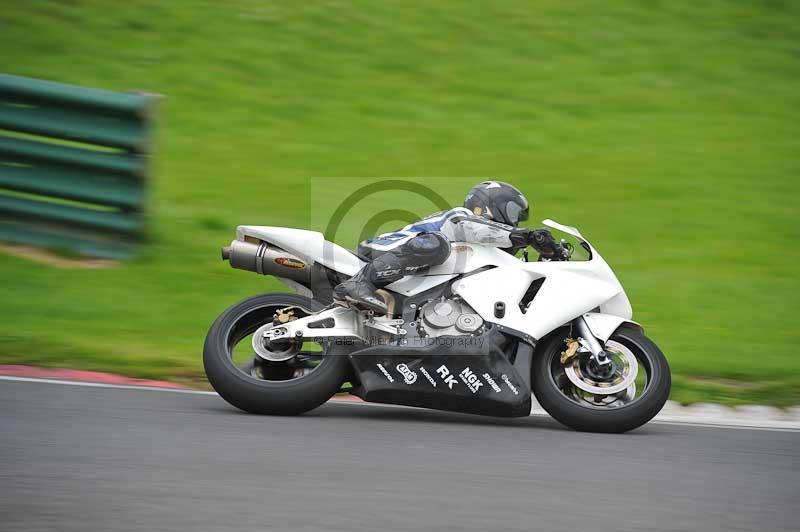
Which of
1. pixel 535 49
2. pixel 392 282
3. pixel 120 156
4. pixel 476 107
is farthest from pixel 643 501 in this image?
pixel 535 49

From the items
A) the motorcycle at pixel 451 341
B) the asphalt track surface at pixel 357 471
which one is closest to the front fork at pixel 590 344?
the motorcycle at pixel 451 341

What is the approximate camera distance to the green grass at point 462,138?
848 cm

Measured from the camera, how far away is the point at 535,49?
45.6 feet

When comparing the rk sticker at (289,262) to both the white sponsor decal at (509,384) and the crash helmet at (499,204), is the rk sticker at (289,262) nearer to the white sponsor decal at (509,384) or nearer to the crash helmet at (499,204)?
the crash helmet at (499,204)

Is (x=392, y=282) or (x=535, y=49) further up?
(x=535, y=49)

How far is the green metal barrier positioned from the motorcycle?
304 cm

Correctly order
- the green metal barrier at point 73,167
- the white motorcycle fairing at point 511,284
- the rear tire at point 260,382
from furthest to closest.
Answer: the green metal barrier at point 73,167
the white motorcycle fairing at point 511,284
the rear tire at point 260,382

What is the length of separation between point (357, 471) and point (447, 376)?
3.93 ft

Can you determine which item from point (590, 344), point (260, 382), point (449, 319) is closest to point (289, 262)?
point (260, 382)

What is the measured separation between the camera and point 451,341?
6352mm

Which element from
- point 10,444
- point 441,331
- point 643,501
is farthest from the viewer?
point 441,331

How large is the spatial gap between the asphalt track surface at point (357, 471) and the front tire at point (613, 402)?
0.09 metres

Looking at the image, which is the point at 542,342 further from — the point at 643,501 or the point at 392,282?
the point at 643,501

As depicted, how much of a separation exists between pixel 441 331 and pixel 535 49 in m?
8.31
